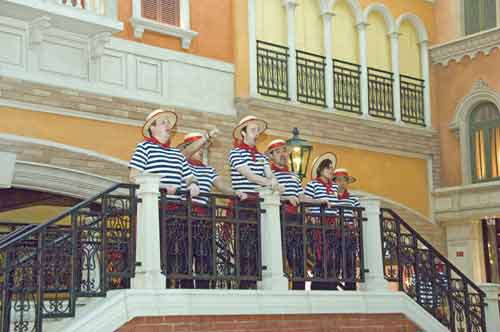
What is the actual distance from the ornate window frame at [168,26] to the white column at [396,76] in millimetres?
4726

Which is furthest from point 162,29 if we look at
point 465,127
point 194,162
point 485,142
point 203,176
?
point 485,142

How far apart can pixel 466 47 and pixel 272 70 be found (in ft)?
14.1

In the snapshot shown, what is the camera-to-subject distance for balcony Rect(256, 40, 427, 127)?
14.7 meters

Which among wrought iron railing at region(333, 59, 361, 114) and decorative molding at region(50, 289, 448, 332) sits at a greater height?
wrought iron railing at region(333, 59, 361, 114)

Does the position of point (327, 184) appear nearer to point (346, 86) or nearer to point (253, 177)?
point (253, 177)

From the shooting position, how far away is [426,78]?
57.1 feet

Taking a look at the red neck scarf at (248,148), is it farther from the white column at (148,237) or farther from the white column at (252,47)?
the white column at (252,47)

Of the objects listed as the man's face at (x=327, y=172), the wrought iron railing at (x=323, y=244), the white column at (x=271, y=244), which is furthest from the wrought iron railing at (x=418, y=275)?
the white column at (x=271, y=244)

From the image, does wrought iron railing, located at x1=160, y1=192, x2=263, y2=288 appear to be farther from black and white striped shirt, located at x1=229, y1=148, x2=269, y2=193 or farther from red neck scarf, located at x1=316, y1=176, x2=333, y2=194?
red neck scarf, located at x1=316, y1=176, x2=333, y2=194

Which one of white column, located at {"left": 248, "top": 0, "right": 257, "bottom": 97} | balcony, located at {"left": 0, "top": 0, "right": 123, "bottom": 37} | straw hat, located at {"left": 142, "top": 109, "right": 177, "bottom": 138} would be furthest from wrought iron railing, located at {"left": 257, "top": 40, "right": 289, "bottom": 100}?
straw hat, located at {"left": 142, "top": 109, "right": 177, "bottom": 138}

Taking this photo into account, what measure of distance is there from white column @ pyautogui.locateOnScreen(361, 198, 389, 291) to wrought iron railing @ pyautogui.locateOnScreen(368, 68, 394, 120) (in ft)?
19.5

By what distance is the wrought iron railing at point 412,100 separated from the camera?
55.6 ft

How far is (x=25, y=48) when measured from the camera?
11.6m

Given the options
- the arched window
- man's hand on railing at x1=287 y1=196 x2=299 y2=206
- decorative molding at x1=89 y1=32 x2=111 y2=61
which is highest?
decorative molding at x1=89 y1=32 x2=111 y2=61
